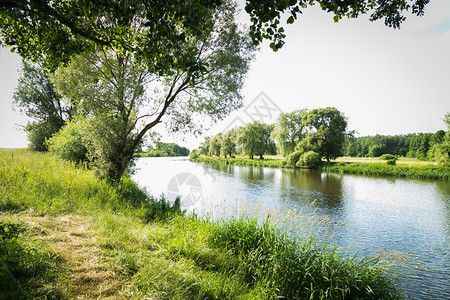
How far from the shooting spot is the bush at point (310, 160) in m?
35.4

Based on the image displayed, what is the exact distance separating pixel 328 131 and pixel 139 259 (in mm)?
40539

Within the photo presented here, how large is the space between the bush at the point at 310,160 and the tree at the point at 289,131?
22.9ft

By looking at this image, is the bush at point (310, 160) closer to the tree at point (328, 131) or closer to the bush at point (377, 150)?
the tree at point (328, 131)

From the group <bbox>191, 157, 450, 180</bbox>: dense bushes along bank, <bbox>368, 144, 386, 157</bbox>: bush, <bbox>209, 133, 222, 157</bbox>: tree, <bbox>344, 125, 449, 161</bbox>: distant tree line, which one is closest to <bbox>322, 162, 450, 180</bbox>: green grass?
<bbox>191, 157, 450, 180</bbox>: dense bushes along bank

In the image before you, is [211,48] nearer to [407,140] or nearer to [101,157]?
[101,157]

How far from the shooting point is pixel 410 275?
229 inches

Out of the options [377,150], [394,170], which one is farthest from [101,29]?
[377,150]

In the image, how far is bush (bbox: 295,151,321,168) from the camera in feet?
116

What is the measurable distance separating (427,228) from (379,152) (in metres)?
103

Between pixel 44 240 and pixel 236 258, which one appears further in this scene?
pixel 236 258

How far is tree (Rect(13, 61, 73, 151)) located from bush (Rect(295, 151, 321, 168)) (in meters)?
33.0

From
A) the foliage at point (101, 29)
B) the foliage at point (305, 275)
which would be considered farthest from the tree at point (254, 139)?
the foliage at point (101, 29)

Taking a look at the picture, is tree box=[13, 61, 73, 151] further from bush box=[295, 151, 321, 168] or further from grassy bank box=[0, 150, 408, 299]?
bush box=[295, 151, 321, 168]

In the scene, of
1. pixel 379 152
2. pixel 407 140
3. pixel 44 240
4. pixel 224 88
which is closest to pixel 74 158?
pixel 224 88
